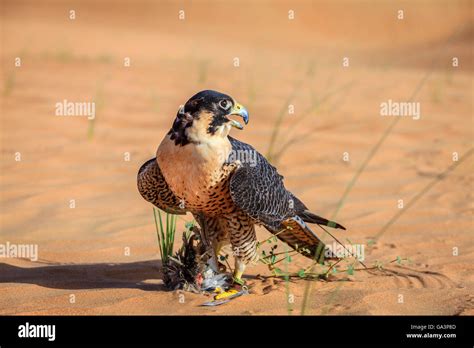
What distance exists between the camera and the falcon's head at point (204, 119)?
147 inches

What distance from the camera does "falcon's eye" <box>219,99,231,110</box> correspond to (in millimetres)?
3746

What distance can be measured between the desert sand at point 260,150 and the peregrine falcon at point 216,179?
1.08 ft

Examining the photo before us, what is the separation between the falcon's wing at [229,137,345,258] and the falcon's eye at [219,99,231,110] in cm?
24

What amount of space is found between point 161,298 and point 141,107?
6067 mm

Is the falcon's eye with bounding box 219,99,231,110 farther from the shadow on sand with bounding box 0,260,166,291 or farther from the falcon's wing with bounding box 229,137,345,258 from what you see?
the shadow on sand with bounding box 0,260,166,291

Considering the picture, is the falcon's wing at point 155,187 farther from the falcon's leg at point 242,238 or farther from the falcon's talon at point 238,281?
the falcon's talon at point 238,281

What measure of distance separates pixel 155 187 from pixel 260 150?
4.00 metres

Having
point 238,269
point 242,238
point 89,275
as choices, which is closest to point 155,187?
point 242,238

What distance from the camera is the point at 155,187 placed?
408 centimetres

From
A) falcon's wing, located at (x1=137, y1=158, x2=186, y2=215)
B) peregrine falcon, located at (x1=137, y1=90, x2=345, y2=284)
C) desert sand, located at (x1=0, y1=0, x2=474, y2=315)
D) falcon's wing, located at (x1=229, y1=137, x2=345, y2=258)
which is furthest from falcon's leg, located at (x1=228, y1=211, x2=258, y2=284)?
falcon's wing, located at (x1=137, y1=158, x2=186, y2=215)

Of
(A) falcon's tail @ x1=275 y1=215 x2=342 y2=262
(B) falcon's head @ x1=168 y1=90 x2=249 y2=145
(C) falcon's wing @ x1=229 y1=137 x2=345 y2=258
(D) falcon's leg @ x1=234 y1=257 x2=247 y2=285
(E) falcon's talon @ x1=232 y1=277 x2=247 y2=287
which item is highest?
(B) falcon's head @ x1=168 y1=90 x2=249 y2=145

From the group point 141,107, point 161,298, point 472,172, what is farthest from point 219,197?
point 141,107

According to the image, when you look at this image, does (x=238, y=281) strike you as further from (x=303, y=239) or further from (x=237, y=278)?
(x=303, y=239)

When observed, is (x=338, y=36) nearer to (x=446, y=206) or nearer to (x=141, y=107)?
(x=141, y=107)
